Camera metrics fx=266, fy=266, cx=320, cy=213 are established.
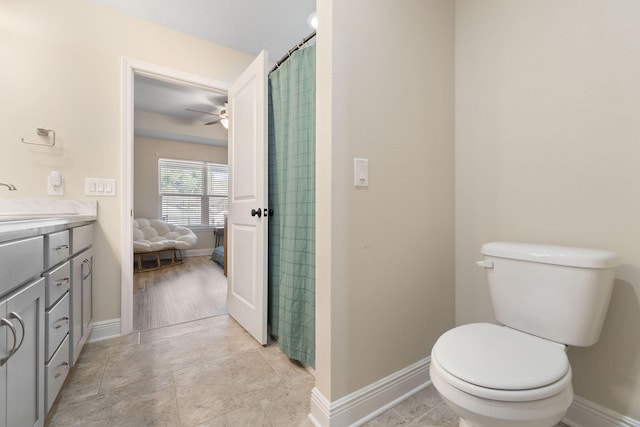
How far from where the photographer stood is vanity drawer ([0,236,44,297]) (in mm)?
706

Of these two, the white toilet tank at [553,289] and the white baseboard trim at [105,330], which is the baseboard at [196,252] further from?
the white toilet tank at [553,289]

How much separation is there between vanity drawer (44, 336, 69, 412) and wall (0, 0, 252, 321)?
31.4 inches

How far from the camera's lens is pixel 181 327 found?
2156 mm

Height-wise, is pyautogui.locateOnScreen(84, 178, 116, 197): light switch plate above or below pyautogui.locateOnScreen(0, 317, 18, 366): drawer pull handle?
above

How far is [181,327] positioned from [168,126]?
4018 millimetres

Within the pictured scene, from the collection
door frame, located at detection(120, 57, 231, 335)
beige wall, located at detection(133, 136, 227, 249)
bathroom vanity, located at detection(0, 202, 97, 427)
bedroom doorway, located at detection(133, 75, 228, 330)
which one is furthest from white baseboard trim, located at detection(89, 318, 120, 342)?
beige wall, located at detection(133, 136, 227, 249)

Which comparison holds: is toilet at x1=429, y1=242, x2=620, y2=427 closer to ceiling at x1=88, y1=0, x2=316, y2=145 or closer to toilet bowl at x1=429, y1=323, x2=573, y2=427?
toilet bowl at x1=429, y1=323, x2=573, y2=427

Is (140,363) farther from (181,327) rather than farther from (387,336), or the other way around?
(387,336)

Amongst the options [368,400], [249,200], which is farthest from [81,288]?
[368,400]

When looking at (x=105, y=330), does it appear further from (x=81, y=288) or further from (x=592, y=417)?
(x=592, y=417)

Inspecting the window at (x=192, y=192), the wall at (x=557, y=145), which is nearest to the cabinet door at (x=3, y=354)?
the wall at (x=557, y=145)

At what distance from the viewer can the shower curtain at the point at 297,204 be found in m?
1.54

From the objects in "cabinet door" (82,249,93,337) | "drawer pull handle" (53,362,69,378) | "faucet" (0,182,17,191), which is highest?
"faucet" (0,182,17,191)

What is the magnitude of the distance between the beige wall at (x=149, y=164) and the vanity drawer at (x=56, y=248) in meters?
4.46
